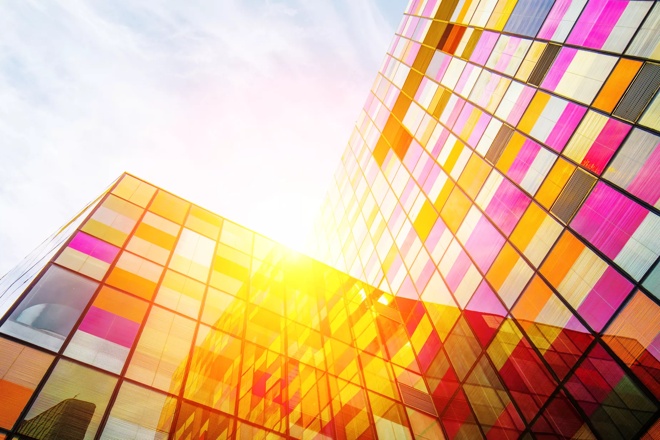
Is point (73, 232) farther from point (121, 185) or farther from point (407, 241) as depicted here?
point (407, 241)

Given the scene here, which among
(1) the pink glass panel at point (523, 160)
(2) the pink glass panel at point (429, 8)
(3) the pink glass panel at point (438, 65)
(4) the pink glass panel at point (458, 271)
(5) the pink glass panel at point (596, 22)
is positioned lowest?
(4) the pink glass panel at point (458, 271)

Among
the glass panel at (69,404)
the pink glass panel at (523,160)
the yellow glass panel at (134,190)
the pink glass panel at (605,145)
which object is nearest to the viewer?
the glass panel at (69,404)

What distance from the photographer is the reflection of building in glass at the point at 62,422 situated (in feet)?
27.6

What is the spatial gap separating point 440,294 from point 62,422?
1305cm

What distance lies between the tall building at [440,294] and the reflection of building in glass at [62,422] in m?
0.04

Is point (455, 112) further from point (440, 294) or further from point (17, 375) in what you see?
point (17, 375)

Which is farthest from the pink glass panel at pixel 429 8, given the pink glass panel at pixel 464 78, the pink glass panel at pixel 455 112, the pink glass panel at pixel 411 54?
the pink glass panel at pixel 455 112

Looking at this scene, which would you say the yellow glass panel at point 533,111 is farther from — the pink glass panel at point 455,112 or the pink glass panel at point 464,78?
the pink glass panel at point 464,78

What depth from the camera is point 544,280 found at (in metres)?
11.0

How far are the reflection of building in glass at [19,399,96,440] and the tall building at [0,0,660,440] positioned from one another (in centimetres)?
4

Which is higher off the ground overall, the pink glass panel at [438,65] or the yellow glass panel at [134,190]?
the pink glass panel at [438,65]

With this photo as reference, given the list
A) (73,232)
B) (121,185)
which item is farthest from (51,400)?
(121,185)

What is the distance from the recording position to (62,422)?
29.1 feet

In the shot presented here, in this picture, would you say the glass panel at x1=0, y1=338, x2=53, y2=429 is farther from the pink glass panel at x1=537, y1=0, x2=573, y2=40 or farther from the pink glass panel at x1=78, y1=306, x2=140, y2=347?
the pink glass panel at x1=537, y1=0, x2=573, y2=40
